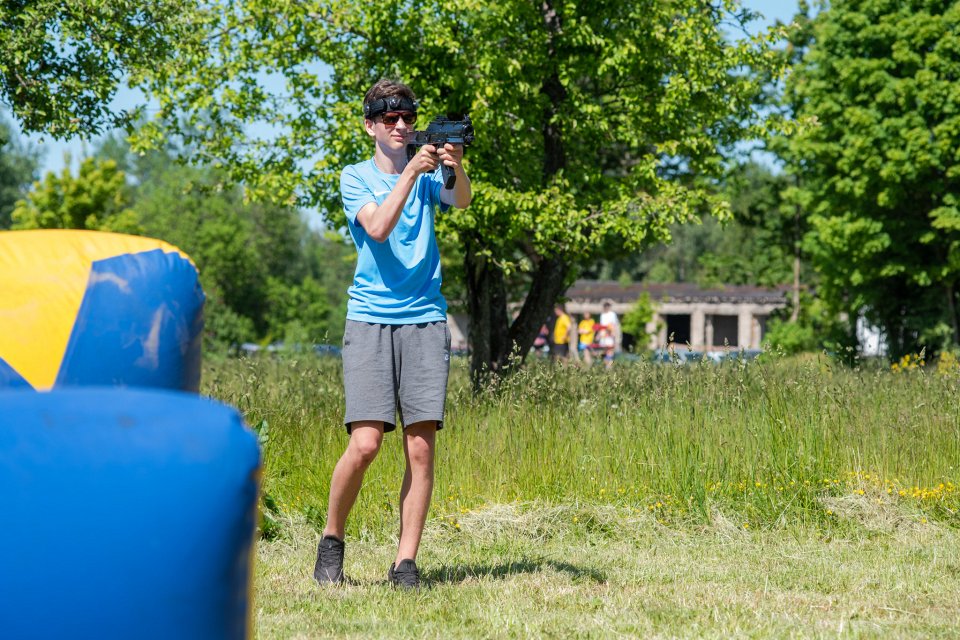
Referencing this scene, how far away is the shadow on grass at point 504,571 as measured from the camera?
4.55 m

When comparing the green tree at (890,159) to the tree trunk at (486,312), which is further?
the green tree at (890,159)

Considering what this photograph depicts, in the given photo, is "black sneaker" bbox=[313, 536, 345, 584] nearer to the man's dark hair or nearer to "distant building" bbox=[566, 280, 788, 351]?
the man's dark hair

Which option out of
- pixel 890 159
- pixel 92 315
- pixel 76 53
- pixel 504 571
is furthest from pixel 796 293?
pixel 92 315

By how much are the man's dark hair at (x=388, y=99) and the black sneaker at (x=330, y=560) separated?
1.71m

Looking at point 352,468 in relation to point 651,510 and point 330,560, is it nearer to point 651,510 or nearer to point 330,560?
point 330,560

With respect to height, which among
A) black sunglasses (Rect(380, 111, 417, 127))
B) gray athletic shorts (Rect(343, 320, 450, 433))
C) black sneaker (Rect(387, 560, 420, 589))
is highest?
black sunglasses (Rect(380, 111, 417, 127))

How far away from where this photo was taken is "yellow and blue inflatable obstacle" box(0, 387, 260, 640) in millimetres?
1646

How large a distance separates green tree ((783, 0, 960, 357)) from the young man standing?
18605 mm

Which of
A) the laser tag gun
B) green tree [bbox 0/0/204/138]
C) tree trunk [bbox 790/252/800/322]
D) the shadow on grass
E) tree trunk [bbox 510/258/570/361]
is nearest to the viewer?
the laser tag gun

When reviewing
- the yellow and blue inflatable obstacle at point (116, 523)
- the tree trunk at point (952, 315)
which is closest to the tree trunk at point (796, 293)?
the tree trunk at point (952, 315)

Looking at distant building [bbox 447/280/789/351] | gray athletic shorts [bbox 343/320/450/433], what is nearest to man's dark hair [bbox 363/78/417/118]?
gray athletic shorts [bbox 343/320/450/433]

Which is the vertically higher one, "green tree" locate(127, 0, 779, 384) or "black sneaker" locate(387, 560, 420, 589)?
"green tree" locate(127, 0, 779, 384)

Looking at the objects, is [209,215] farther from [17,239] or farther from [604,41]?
[17,239]

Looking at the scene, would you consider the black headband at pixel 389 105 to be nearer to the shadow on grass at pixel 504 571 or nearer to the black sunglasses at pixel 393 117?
the black sunglasses at pixel 393 117
